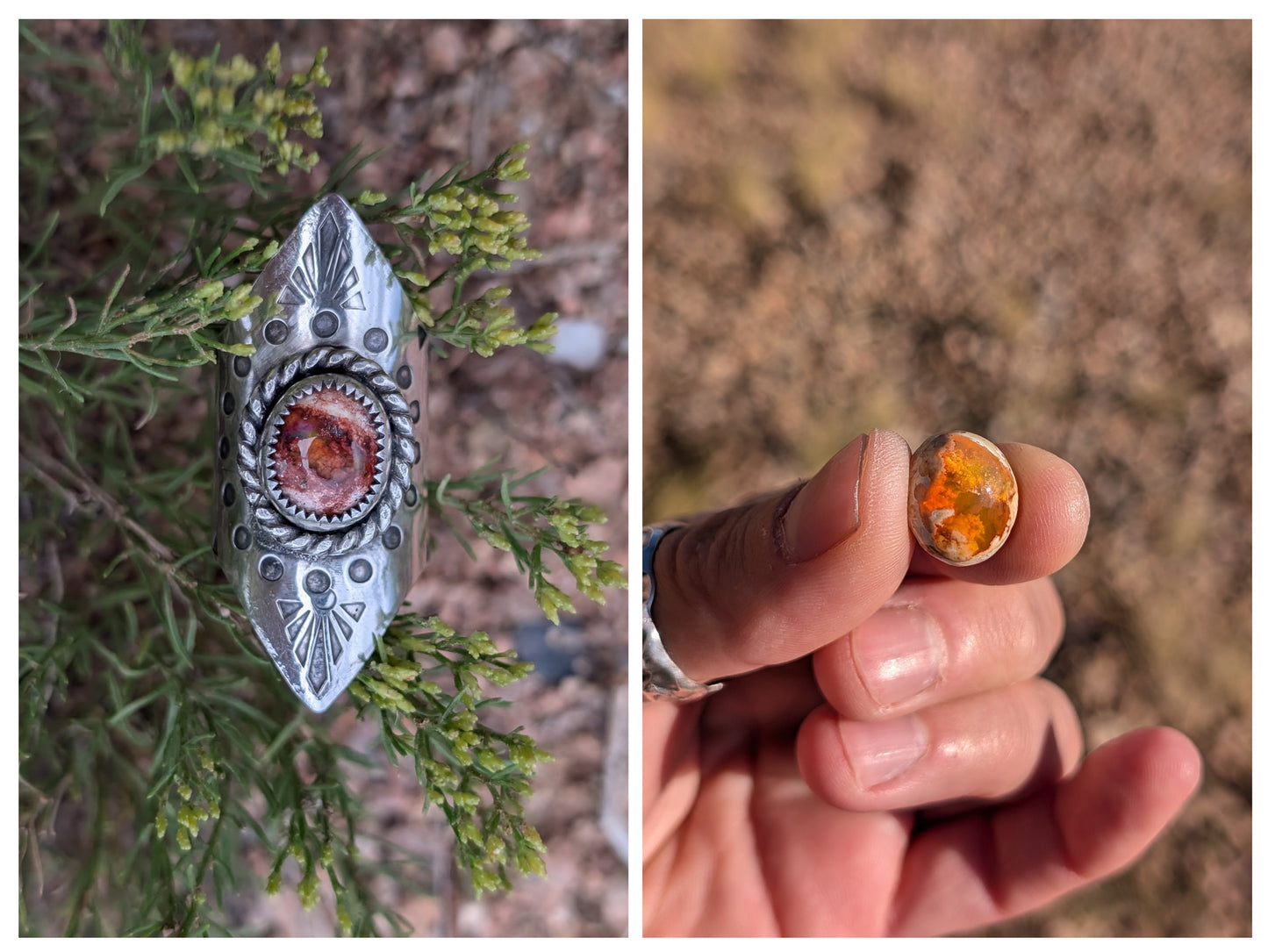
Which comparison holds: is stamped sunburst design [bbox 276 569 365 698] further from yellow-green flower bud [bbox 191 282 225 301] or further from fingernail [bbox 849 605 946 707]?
fingernail [bbox 849 605 946 707]

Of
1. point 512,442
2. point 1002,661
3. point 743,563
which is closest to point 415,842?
point 512,442

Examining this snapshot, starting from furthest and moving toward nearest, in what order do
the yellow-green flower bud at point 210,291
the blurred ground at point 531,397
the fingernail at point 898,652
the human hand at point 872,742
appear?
the blurred ground at point 531,397, the fingernail at point 898,652, the human hand at point 872,742, the yellow-green flower bud at point 210,291

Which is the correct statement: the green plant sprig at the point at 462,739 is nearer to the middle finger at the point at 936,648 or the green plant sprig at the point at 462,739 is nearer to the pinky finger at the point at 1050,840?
the middle finger at the point at 936,648

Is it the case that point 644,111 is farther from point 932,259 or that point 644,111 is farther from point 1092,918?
point 1092,918

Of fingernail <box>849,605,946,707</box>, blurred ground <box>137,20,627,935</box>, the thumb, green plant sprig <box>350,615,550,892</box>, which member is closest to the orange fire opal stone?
the thumb

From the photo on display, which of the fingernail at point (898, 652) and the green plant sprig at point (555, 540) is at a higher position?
the green plant sprig at point (555, 540)

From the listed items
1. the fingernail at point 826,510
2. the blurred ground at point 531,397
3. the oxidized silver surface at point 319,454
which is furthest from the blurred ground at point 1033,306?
the oxidized silver surface at point 319,454

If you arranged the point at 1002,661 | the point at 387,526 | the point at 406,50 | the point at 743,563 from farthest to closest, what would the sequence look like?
the point at 406,50 → the point at 1002,661 → the point at 743,563 → the point at 387,526
